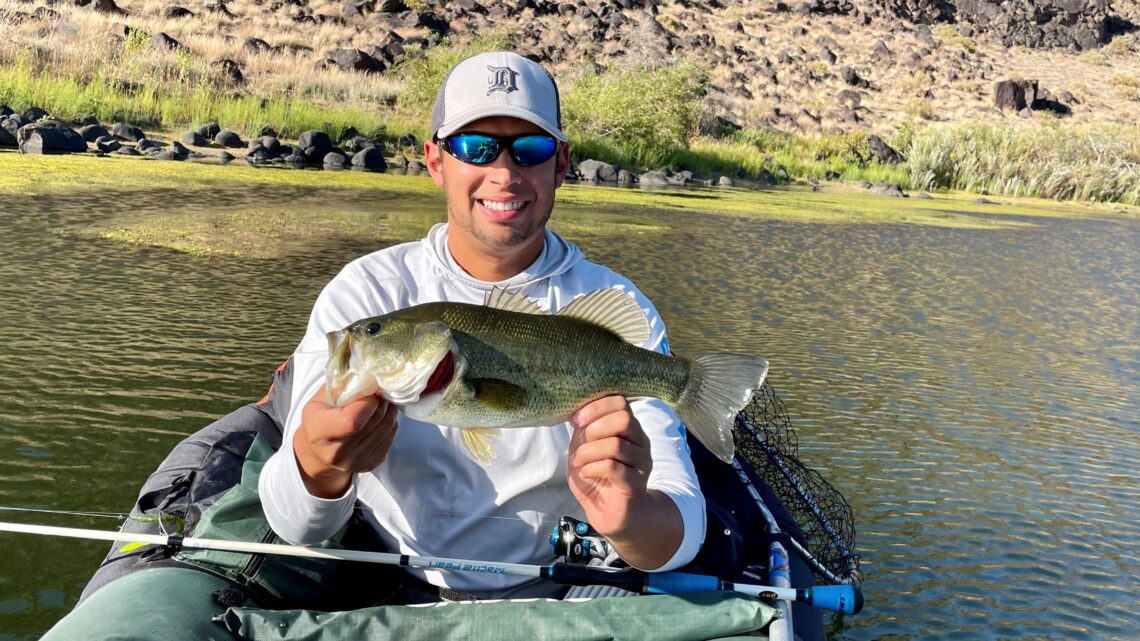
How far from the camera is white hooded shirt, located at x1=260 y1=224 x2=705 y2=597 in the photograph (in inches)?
115

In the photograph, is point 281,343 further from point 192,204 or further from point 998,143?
point 998,143

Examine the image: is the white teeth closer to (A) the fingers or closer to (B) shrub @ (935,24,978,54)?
(A) the fingers

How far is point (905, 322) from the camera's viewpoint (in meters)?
12.5

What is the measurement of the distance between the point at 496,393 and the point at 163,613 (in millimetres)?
1225

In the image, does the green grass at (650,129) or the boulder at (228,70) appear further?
the boulder at (228,70)

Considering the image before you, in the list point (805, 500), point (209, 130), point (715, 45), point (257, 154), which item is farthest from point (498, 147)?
point (715, 45)

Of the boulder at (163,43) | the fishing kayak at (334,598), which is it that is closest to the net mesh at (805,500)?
the fishing kayak at (334,598)

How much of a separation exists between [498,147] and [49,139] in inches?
863

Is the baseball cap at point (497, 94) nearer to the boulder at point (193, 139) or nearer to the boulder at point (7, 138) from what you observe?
the boulder at point (7, 138)

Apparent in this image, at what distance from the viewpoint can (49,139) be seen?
2183 cm

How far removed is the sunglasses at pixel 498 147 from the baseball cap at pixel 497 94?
4cm

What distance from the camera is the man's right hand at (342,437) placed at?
7.40ft

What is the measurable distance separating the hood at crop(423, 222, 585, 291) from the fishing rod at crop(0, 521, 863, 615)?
86cm

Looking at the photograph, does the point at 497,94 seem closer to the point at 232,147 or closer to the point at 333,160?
the point at 333,160
